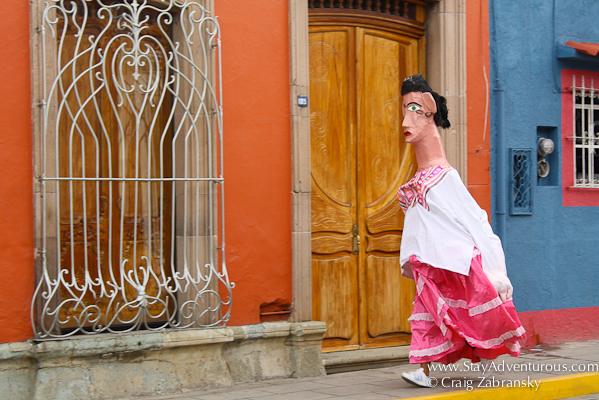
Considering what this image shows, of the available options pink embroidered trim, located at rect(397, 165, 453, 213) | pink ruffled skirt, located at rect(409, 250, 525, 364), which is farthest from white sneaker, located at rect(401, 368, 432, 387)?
pink embroidered trim, located at rect(397, 165, 453, 213)

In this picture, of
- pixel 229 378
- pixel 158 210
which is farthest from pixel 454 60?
pixel 229 378

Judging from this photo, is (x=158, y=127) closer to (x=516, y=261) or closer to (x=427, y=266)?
(x=427, y=266)

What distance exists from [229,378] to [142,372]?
2.34 feet

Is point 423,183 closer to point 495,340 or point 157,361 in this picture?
point 495,340

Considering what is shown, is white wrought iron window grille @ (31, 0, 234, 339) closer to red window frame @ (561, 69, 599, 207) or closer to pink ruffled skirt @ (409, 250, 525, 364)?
pink ruffled skirt @ (409, 250, 525, 364)

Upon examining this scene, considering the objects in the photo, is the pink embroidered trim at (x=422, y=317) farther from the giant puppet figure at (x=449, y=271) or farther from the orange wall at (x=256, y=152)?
the orange wall at (x=256, y=152)

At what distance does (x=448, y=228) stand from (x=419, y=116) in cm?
86

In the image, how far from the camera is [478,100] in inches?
288

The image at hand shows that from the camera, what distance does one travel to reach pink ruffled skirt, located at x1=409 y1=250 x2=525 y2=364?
500 cm

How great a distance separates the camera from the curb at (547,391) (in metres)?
5.09

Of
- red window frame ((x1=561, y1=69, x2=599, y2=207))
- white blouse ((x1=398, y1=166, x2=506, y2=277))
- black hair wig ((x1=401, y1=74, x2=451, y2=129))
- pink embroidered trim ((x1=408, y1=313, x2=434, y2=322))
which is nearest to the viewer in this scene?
white blouse ((x1=398, y1=166, x2=506, y2=277))

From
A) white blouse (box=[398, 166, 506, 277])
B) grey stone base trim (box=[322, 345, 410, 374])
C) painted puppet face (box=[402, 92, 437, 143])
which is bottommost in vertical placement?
grey stone base trim (box=[322, 345, 410, 374])

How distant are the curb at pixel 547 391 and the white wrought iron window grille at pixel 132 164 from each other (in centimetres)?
190

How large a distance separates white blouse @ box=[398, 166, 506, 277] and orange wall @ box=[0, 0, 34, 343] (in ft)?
8.79
